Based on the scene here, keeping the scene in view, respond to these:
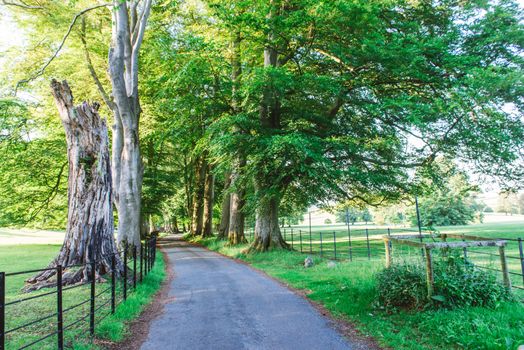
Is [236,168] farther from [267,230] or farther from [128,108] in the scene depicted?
[128,108]

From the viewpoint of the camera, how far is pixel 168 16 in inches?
869

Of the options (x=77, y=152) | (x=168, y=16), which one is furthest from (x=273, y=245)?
(x=168, y=16)

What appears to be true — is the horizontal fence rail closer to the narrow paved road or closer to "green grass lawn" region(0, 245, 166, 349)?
the narrow paved road

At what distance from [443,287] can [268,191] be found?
9.89 m

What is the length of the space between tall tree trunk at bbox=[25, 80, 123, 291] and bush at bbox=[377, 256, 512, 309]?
265 inches

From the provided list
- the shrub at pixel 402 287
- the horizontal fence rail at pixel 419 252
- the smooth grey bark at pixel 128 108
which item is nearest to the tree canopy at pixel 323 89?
the smooth grey bark at pixel 128 108

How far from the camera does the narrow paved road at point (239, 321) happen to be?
5227 mm

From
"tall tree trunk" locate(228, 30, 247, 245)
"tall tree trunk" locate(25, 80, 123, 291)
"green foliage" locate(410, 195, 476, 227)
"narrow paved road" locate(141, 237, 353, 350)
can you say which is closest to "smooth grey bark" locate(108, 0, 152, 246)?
"tall tree trunk" locate(228, 30, 247, 245)

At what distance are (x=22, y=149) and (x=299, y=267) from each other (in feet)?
50.9

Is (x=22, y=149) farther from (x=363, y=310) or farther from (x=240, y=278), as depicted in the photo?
(x=363, y=310)

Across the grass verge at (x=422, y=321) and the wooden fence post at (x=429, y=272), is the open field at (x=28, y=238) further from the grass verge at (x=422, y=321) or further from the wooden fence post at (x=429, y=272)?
the wooden fence post at (x=429, y=272)

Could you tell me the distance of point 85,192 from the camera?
31.0ft

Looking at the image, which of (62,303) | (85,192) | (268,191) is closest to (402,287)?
(62,303)

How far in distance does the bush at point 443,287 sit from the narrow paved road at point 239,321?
1378 mm
